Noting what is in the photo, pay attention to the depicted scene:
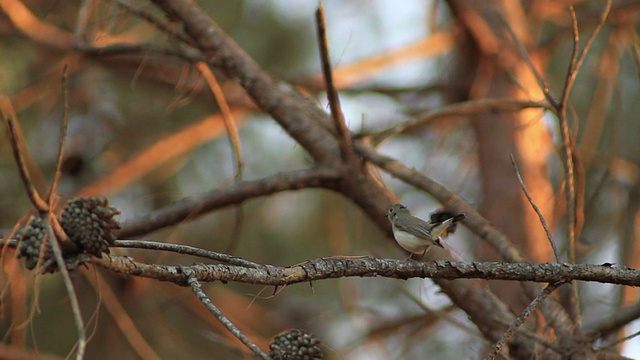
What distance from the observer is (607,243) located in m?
3.80

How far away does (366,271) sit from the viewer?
1490 mm

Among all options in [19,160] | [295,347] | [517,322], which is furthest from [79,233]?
[517,322]

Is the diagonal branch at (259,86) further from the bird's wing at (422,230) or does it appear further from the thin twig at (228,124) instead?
the bird's wing at (422,230)

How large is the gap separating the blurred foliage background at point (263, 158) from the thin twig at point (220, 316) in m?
1.32

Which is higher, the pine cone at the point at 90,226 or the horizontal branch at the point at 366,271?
the horizontal branch at the point at 366,271

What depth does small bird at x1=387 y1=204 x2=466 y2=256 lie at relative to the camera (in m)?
2.10

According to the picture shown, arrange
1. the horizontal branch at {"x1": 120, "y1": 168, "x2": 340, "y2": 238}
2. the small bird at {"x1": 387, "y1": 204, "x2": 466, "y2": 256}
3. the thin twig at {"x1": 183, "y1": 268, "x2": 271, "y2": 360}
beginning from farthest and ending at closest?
the horizontal branch at {"x1": 120, "y1": 168, "x2": 340, "y2": 238}, the small bird at {"x1": 387, "y1": 204, "x2": 466, "y2": 256}, the thin twig at {"x1": 183, "y1": 268, "x2": 271, "y2": 360}

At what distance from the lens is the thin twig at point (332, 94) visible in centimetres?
217

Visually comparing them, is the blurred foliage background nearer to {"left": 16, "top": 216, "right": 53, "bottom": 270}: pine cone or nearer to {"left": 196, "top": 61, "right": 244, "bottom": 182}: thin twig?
{"left": 196, "top": 61, "right": 244, "bottom": 182}: thin twig

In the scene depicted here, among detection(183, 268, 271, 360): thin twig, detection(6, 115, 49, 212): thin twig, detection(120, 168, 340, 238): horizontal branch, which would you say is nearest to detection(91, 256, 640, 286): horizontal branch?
detection(183, 268, 271, 360): thin twig

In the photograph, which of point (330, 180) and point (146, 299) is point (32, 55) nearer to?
point (146, 299)

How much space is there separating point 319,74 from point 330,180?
1.79m

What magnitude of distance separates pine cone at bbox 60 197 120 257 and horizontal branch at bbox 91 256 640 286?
3 centimetres

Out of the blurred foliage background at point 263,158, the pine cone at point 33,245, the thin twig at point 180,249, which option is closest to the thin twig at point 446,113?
the blurred foliage background at point 263,158
